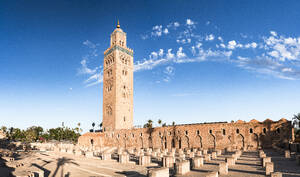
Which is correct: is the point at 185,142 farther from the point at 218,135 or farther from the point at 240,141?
the point at 240,141

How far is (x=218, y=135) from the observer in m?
25.1

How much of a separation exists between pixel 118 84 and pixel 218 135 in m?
25.0

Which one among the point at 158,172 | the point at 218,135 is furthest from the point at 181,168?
the point at 218,135

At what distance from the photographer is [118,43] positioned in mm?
44688

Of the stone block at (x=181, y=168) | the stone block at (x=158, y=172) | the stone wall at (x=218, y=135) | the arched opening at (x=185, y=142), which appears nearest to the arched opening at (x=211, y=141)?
the stone wall at (x=218, y=135)

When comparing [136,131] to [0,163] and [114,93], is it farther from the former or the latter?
[0,163]

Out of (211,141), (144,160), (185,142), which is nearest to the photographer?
(144,160)

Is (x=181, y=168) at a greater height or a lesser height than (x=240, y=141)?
greater

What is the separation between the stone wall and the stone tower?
725 centimetres

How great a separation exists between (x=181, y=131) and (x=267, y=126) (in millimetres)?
11640

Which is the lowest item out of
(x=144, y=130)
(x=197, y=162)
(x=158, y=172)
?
(x=144, y=130)

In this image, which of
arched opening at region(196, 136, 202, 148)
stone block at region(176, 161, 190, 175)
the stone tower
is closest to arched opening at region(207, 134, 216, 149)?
arched opening at region(196, 136, 202, 148)

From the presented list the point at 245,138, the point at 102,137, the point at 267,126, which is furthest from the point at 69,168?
the point at 102,137

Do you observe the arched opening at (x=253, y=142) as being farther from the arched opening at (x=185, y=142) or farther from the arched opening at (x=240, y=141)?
the arched opening at (x=185, y=142)
